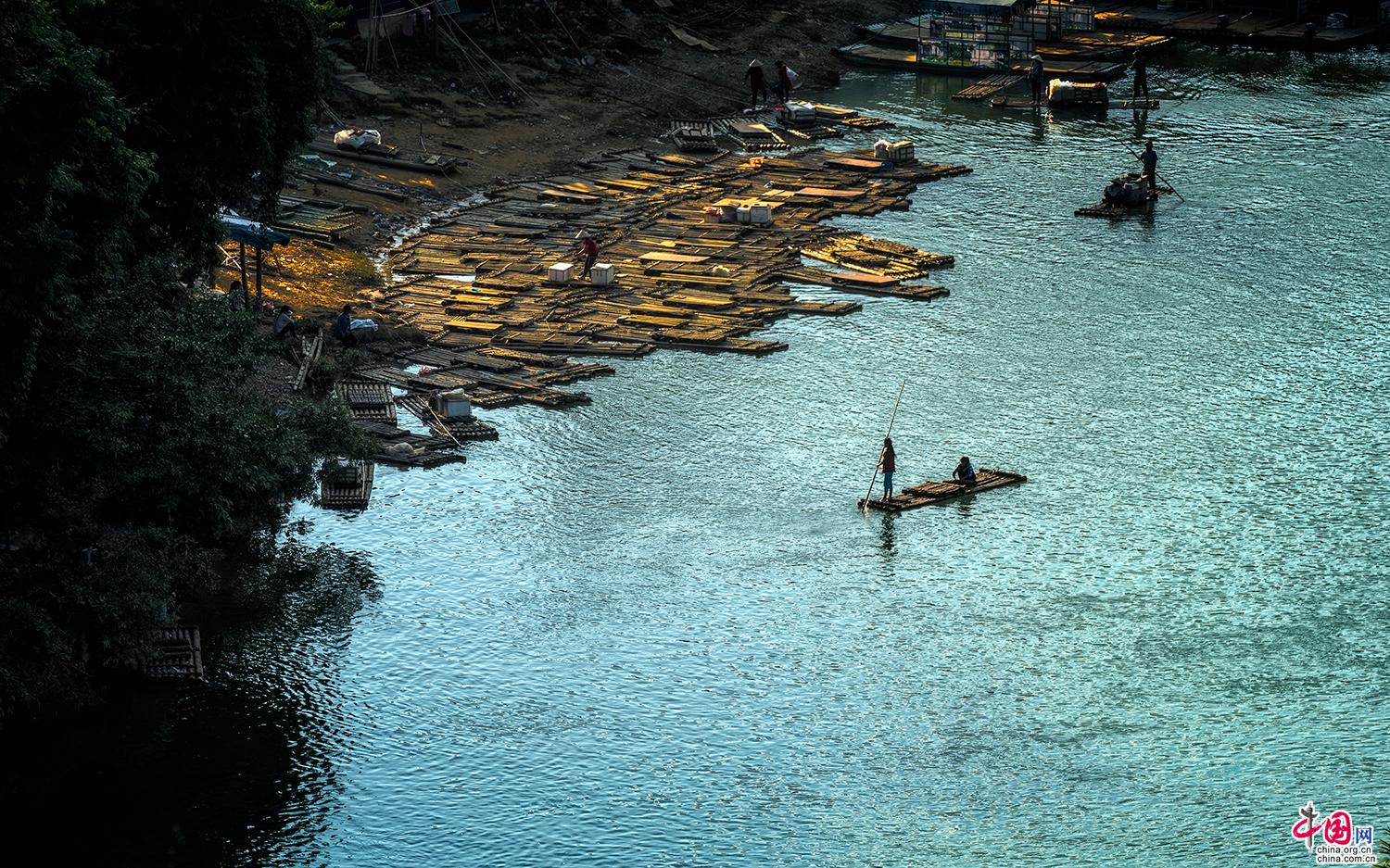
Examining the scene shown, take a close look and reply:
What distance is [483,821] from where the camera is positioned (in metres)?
33.3

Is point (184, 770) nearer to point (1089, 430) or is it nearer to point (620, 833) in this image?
point (620, 833)

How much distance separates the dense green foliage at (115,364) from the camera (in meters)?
36.1

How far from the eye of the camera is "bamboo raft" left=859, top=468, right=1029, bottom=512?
1774 inches

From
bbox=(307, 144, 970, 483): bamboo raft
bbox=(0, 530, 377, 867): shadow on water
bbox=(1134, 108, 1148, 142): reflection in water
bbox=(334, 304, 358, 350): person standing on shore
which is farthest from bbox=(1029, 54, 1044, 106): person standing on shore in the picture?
bbox=(0, 530, 377, 867): shadow on water

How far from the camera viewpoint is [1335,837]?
105 feet

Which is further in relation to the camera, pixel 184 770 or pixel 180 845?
pixel 184 770

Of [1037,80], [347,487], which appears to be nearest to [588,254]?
[347,487]

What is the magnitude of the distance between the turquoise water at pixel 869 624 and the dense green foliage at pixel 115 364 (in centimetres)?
273

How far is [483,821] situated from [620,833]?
8.48 ft

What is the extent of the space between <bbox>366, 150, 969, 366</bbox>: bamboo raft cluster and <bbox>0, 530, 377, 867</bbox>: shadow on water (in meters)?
14.2

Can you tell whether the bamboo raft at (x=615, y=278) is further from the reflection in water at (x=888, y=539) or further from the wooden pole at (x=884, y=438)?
the reflection in water at (x=888, y=539)

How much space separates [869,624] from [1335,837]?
11297 mm

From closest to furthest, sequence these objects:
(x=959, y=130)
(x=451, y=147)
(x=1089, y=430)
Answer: (x=1089, y=430) → (x=451, y=147) → (x=959, y=130)

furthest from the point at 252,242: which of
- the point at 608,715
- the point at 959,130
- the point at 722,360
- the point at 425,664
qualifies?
the point at 959,130
